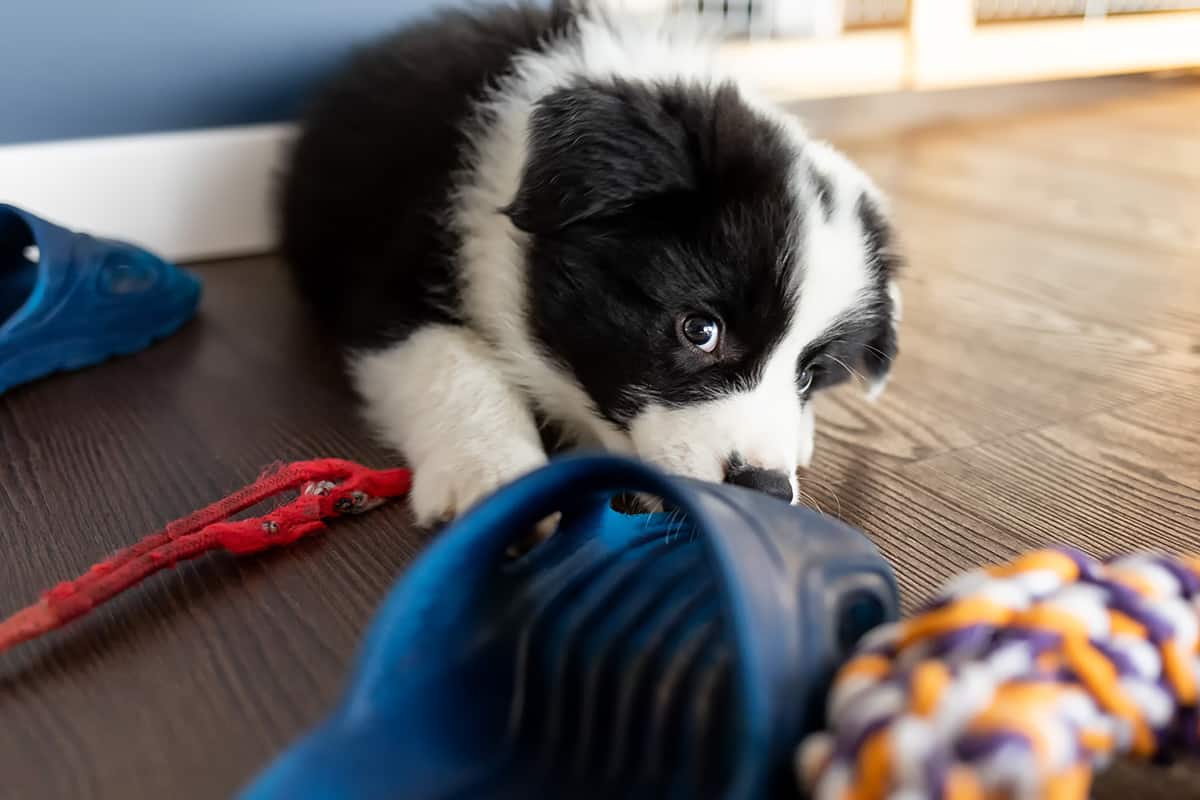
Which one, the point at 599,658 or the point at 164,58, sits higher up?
the point at 164,58

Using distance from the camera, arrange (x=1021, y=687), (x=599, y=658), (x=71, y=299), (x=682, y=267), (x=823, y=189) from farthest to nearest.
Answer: (x=71, y=299), (x=823, y=189), (x=682, y=267), (x=599, y=658), (x=1021, y=687)

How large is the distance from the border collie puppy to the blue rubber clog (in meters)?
0.35

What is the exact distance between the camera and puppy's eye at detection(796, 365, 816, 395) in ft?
4.84

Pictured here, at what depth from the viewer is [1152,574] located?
2.74ft

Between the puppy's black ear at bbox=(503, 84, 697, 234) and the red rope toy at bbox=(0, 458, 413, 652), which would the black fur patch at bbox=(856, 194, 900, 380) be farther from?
the red rope toy at bbox=(0, 458, 413, 652)

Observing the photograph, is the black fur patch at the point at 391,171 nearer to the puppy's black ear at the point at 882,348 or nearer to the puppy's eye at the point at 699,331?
the puppy's eye at the point at 699,331

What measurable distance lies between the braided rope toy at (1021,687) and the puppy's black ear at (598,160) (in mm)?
683

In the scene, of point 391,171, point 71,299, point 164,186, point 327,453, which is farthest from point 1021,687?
point 164,186

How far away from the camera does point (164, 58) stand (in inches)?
97.0

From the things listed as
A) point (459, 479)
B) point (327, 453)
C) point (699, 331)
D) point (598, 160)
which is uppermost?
point (598, 160)

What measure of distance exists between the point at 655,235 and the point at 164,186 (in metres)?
1.65

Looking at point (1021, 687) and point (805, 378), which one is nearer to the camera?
point (1021, 687)

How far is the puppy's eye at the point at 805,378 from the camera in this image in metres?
1.48

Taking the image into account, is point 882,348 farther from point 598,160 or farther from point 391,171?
point 391,171
